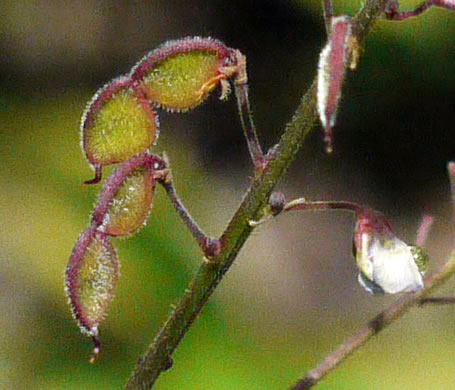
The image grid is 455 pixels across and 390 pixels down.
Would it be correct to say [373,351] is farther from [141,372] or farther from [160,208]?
[141,372]

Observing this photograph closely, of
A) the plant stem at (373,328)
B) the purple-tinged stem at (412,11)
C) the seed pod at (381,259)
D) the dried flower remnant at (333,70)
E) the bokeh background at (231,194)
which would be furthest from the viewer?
the bokeh background at (231,194)

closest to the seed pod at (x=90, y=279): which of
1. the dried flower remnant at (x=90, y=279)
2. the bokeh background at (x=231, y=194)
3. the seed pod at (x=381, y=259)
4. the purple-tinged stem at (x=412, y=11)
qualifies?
the dried flower remnant at (x=90, y=279)

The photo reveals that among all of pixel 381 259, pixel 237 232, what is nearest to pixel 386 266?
pixel 381 259

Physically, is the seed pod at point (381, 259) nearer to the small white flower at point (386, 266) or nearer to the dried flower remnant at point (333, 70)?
the small white flower at point (386, 266)

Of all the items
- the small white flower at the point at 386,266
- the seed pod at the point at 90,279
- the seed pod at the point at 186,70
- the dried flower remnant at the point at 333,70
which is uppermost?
the dried flower remnant at the point at 333,70

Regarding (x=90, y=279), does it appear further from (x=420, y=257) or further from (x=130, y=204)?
(x=420, y=257)

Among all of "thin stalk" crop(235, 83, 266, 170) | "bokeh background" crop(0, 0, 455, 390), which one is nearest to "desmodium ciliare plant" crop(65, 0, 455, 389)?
"thin stalk" crop(235, 83, 266, 170)

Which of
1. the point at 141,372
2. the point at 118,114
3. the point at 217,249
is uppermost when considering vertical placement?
the point at 118,114

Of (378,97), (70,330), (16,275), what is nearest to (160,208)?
(70,330)
